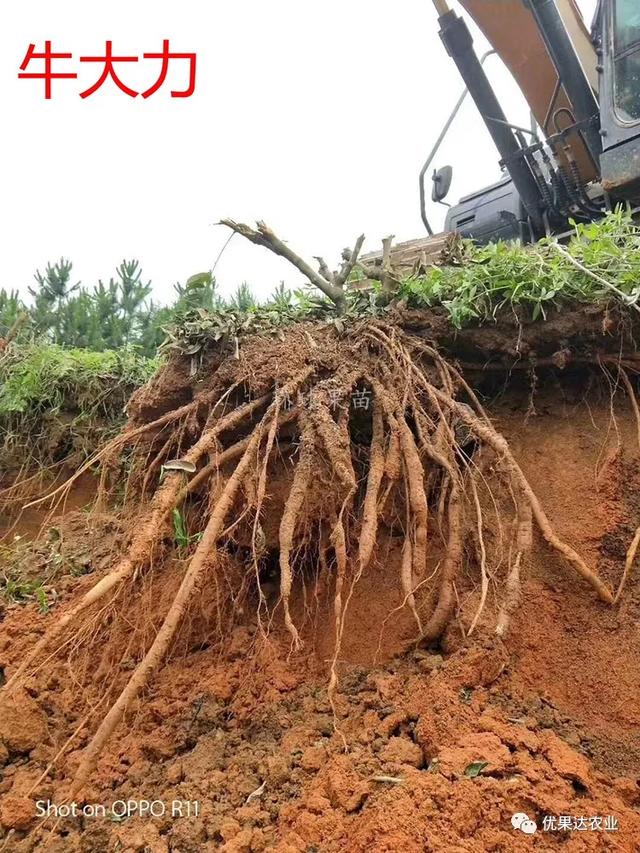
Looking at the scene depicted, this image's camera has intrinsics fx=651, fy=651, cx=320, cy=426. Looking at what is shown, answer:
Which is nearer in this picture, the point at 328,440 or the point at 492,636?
the point at 492,636

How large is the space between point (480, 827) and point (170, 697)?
120cm

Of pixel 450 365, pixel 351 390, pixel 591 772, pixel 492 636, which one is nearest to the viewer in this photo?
pixel 591 772

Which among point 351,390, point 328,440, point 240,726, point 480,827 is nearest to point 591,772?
point 480,827

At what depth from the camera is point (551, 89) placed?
480 centimetres

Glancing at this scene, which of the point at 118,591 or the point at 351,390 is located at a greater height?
the point at 351,390

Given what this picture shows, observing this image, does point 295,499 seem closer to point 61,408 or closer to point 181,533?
point 181,533

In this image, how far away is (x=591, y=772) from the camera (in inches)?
73.8

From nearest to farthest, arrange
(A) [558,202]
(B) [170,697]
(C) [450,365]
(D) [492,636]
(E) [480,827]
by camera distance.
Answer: (E) [480,827]
(D) [492,636]
(B) [170,697]
(C) [450,365]
(A) [558,202]

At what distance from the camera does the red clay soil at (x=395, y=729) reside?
1702mm

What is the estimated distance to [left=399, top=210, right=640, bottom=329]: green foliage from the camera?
8.66 ft

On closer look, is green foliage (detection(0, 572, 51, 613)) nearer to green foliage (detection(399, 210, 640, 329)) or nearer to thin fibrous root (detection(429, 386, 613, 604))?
thin fibrous root (detection(429, 386, 613, 604))

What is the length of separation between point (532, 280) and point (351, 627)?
157 centimetres

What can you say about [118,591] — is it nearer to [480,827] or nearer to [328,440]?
[328,440]

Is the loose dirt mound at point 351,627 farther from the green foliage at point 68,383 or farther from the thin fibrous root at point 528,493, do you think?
the green foliage at point 68,383
